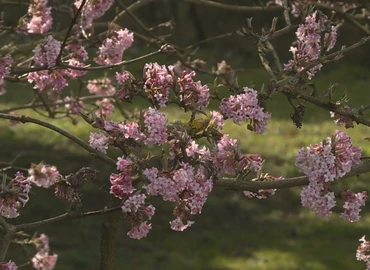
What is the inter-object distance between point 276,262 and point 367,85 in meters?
10.7

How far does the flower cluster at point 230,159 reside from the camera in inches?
129

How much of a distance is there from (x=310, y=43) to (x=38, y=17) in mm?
2334

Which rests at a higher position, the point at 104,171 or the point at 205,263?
the point at 104,171

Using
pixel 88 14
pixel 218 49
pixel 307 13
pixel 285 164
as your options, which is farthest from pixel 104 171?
pixel 218 49

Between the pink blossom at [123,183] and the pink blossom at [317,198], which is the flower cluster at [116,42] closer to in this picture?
the pink blossom at [123,183]

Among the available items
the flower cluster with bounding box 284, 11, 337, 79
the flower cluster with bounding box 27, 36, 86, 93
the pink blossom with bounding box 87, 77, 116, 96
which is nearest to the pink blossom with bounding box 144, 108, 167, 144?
the flower cluster with bounding box 284, 11, 337, 79

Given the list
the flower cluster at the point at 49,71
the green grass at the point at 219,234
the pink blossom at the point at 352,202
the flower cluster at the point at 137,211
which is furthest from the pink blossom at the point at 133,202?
the green grass at the point at 219,234

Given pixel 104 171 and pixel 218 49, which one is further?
pixel 218 49

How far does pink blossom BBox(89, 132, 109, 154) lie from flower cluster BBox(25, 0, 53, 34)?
226 cm

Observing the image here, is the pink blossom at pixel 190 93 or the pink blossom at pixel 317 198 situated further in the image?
the pink blossom at pixel 190 93

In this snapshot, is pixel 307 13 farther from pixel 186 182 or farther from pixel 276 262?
pixel 276 262

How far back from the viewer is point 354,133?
45.1ft

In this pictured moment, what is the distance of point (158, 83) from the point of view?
129 inches

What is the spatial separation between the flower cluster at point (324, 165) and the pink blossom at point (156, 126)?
535mm
